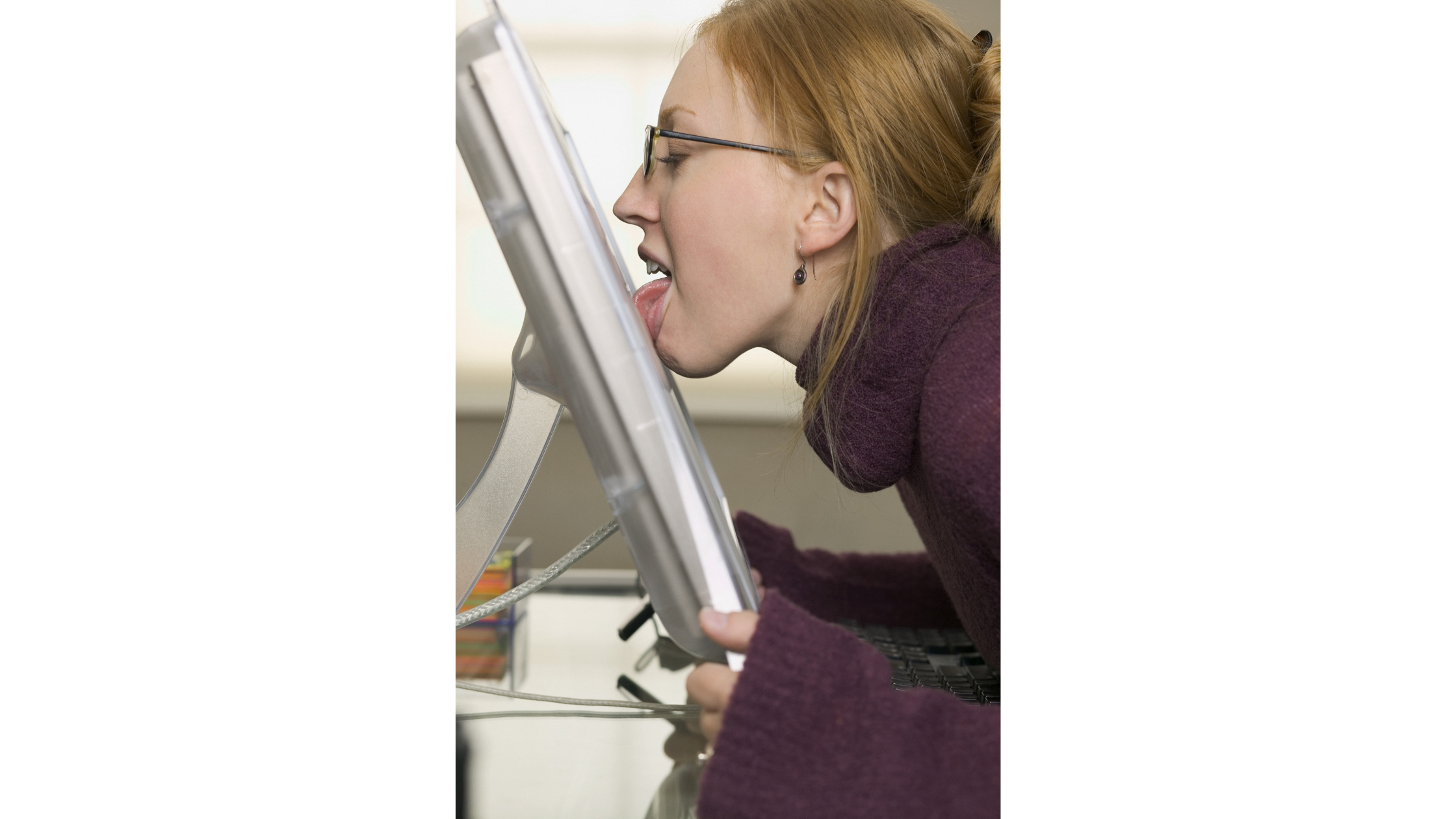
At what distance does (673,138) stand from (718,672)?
0.37 m

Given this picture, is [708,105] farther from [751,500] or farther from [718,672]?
[751,500]

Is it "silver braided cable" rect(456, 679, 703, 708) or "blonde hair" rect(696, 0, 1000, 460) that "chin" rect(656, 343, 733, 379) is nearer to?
"blonde hair" rect(696, 0, 1000, 460)

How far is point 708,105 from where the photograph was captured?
0.62 metres

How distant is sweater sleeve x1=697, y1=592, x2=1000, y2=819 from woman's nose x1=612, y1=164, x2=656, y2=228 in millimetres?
328

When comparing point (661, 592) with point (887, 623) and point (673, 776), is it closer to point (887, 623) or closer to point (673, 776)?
point (673, 776)

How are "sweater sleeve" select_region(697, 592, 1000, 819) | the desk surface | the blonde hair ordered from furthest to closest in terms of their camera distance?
the blonde hair < the desk surface < "sweater sleeve" select_region(697, 592, 1000, 819)

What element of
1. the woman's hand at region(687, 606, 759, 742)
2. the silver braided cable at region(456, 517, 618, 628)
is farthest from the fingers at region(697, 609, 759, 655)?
the silver braided cable at region(456, 517, 618, 628)

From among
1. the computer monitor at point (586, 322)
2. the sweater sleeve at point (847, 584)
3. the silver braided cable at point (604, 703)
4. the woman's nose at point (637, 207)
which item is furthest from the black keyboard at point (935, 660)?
the woman's nose at point (637, 207)

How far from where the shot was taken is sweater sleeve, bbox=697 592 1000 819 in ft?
1.34

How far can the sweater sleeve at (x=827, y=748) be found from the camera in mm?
410

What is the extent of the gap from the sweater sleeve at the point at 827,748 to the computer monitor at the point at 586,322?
40 millimetres

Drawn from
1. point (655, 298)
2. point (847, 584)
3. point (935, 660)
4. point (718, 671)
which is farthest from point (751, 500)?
point (718, 671)

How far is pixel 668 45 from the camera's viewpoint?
1232 millimetres
